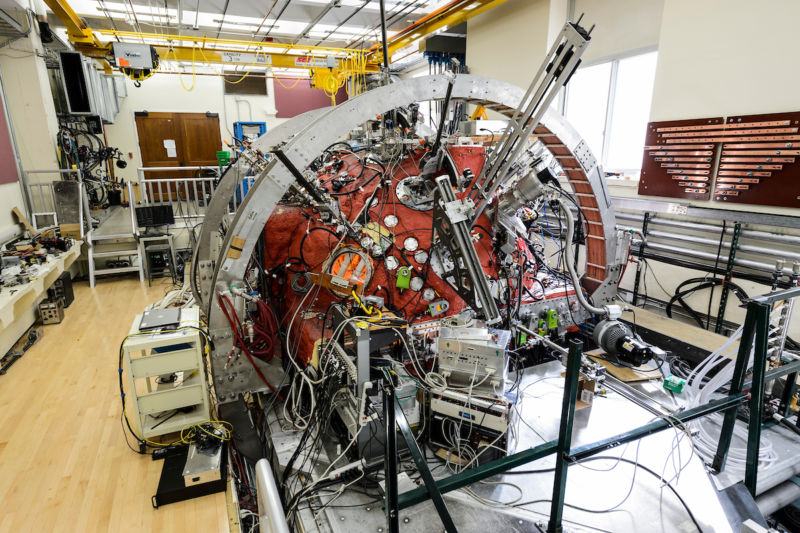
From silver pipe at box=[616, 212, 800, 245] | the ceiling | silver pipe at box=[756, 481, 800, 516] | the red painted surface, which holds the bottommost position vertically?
silver pipe at box=[756, 481, 800, 516]

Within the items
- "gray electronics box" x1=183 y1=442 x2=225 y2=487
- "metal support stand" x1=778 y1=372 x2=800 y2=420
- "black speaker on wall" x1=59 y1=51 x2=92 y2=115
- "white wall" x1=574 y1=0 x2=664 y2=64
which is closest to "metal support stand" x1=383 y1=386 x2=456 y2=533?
"gray electronics box" x1=183 y1=442 x2=225 y2=487

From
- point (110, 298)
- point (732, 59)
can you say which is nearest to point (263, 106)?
point (110, 298)

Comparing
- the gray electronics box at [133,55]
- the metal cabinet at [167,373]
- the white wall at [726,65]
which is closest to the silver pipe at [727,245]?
the white wall at [726,65]

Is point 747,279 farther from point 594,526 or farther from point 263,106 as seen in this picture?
point 263,106

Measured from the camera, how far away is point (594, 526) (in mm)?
2131

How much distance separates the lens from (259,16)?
6824mm

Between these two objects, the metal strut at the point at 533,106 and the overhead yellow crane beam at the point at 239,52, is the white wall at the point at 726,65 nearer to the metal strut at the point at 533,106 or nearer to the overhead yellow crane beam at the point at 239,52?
the metal strut at the point at 533,106

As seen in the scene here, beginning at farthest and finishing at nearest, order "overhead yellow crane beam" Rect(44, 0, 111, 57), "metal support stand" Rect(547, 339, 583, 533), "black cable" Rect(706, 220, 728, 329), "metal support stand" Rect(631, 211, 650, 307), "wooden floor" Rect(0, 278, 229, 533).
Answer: "overhead yellow crane beam" Rect(44, 0, 111, 57), "metal support stand" Rect(631, 211, 650, 307), "black cable" Rect(706, 220, 728, 329), "wooden floor" Rect(0, 278, 229, 533), "metal support stand" Rect(547, 339, 583, 533)

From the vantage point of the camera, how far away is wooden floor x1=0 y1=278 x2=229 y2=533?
2.23 m

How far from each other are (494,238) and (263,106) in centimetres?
1001

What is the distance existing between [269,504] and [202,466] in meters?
1.61

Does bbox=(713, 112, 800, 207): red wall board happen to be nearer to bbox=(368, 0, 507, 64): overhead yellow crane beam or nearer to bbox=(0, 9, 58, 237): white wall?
bbox=(368, 0, 507, 64): overhead yellow crane beam

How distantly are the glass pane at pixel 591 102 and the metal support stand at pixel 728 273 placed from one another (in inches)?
80.4

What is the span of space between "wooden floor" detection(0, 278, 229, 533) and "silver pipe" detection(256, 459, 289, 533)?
126 centimetres
